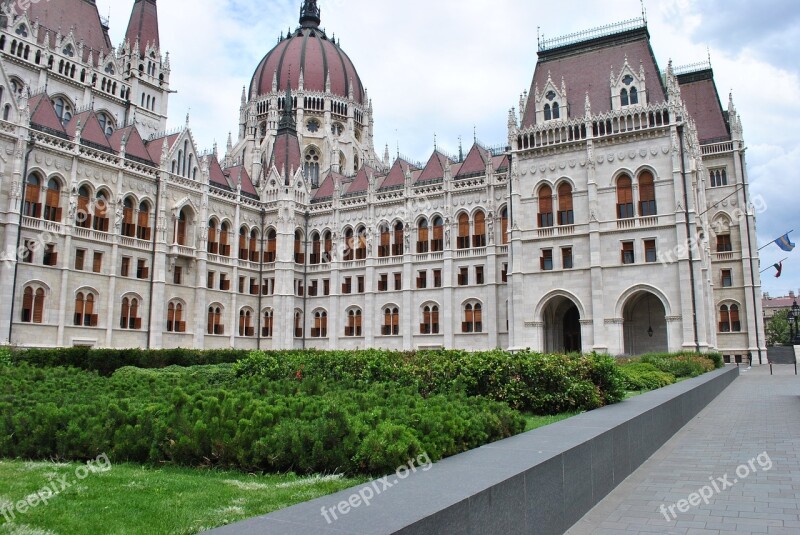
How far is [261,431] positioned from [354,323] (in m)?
48.2

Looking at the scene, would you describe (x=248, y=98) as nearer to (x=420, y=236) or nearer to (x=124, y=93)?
(x=124, y=93)

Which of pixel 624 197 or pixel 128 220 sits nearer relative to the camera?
pixel 624 197

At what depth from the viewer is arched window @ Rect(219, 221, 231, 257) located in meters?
54.4

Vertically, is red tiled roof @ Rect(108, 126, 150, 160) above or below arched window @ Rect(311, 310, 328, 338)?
above

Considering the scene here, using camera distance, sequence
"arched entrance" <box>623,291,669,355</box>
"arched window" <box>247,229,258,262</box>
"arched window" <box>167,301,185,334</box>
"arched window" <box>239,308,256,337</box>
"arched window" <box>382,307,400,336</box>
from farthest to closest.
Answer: "arched window" <box>247,229,258,262</box> → "arched window" <box>239,308,256,337</box> → "arched window" <box>382,307,400,336</box> → "arched window" <box>167,301,185,334</box> → "arched entrance" <box>623,291,669,355</box>

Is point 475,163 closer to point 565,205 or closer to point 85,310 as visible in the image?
point 565,205

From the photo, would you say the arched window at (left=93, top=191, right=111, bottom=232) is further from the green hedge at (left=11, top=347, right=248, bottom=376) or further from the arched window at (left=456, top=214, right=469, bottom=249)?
the arched window at (left=456, top=214, right=469, bottom=249)

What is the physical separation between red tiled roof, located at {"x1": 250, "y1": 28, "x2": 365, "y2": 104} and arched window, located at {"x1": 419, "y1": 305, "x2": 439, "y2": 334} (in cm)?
3752

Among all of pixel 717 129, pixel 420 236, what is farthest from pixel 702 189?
pixel 420 236

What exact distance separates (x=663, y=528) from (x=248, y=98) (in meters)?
79.1

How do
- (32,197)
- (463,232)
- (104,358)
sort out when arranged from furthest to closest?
(463,232) → (32,197) → (104,358)

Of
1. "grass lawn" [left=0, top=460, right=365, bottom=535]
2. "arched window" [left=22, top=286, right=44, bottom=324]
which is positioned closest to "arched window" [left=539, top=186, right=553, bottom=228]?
"arched window" [left=22, top=286, right=44, bottom=324]

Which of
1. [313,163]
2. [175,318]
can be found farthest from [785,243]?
[313,163]

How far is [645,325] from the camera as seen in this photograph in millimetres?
43656
